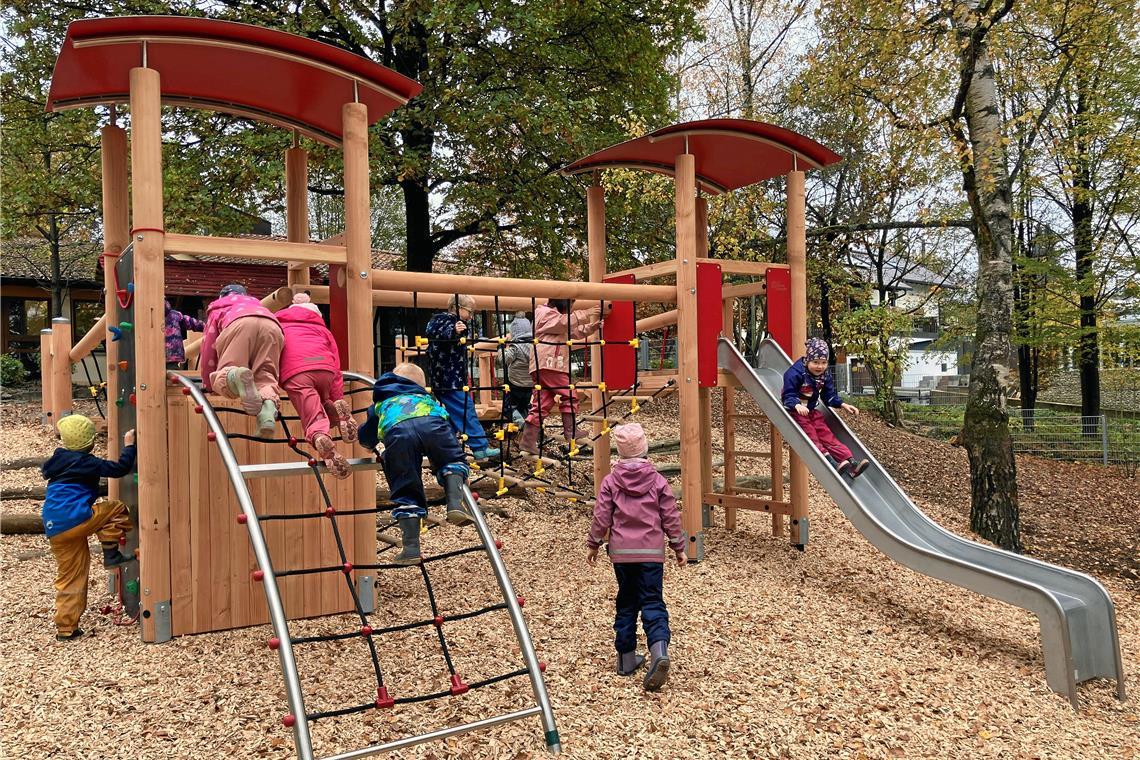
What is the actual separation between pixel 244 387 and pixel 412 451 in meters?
0.93

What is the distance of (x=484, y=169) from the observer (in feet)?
40.7

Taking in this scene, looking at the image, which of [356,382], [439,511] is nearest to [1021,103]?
[439,511]

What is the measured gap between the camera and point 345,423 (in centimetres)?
439

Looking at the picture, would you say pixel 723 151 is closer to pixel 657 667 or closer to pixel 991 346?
pixel 991 346

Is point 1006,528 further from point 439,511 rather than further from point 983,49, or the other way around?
point 439,511

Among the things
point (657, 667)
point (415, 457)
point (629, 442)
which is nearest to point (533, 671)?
point (657, 667)

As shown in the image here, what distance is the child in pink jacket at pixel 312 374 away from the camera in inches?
167

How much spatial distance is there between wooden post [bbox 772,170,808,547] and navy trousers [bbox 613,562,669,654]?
3274mm

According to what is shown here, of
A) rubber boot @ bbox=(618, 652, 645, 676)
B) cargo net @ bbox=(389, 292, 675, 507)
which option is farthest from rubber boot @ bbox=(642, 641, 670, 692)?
cargo net @ bbox=(389, 292, 675, 507)

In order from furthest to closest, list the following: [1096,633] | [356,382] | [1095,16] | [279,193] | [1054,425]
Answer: [1054,425]
[279,193]
[1095,16]
[356,382]
[1096,633]

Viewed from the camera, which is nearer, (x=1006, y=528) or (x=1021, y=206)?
(x=1006, y=528)

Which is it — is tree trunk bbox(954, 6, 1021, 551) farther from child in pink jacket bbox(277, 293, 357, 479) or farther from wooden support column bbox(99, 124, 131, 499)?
wooden support column bbox(99, 124, 131, 499)

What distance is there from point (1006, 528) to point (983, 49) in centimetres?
518

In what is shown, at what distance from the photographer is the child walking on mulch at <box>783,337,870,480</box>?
658 cm
